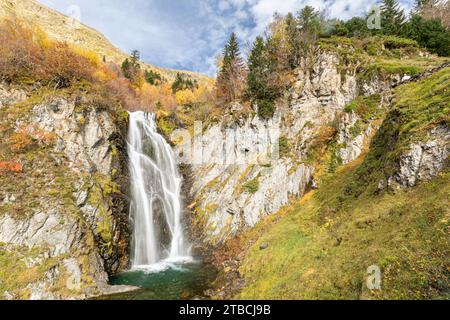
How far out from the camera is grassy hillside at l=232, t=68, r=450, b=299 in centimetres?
696

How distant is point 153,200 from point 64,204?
8.84 metres

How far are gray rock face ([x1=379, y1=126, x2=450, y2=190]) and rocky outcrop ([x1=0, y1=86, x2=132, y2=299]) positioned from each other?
54.3 ft

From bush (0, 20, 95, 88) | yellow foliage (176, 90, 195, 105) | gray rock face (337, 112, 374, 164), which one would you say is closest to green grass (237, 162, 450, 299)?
gray rock face (337, 112, 374, 164)

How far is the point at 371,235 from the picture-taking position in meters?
9.50

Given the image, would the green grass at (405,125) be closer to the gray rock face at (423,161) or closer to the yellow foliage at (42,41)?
the gray rock face at (423,161)

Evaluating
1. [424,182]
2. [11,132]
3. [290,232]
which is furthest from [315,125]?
[11,132]

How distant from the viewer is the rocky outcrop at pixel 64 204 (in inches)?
510

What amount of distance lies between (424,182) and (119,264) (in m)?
20.0

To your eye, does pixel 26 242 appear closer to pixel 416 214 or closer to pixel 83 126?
pixel 83 126

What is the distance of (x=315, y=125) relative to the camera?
23.3 metres

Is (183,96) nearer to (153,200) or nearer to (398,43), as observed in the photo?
(153,200)

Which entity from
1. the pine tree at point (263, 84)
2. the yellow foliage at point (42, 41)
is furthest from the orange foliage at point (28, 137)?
the pine tree at point (263, 84)

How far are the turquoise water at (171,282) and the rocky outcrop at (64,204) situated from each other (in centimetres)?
141

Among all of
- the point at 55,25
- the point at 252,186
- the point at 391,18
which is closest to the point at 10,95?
the point at 252,186
